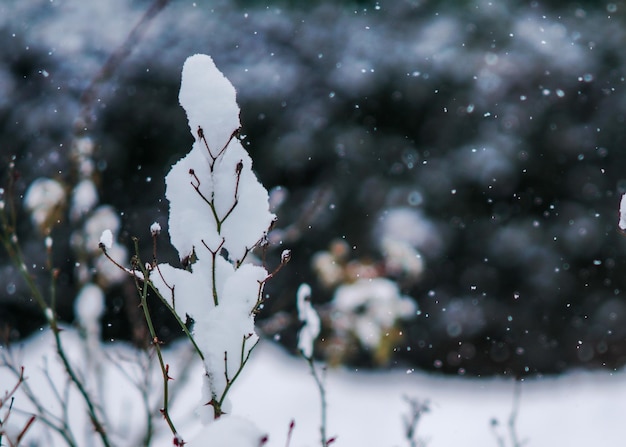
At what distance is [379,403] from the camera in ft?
14.5

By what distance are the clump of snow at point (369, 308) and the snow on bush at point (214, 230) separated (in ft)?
8.27

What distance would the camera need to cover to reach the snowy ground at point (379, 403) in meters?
3.75

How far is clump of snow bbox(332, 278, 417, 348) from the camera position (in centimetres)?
345

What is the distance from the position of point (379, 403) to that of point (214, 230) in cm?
376

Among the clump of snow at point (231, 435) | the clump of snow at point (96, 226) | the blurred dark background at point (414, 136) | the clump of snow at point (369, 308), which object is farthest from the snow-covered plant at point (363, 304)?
the clump of snow at point (231, 435)

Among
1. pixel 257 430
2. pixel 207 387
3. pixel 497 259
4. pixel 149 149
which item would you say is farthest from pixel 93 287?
pixel 497 259

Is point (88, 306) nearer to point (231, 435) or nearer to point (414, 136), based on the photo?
point (231, 435)

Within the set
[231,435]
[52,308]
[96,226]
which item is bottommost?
[231,435]

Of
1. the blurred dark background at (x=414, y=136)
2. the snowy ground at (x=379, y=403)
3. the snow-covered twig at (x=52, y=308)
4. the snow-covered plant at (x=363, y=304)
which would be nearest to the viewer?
the snow-covered twig at (x=52, y=308)

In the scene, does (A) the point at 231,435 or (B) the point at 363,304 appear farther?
(B) the point at 363,304

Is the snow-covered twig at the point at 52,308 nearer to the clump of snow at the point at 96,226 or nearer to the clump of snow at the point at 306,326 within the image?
the clump of snow at the point at 306,326

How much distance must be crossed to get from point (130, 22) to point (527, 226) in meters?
4.68

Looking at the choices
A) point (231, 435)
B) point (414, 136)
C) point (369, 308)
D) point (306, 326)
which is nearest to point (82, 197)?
point (306, 326)

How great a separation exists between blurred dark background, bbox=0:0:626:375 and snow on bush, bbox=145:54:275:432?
476 centimetres
